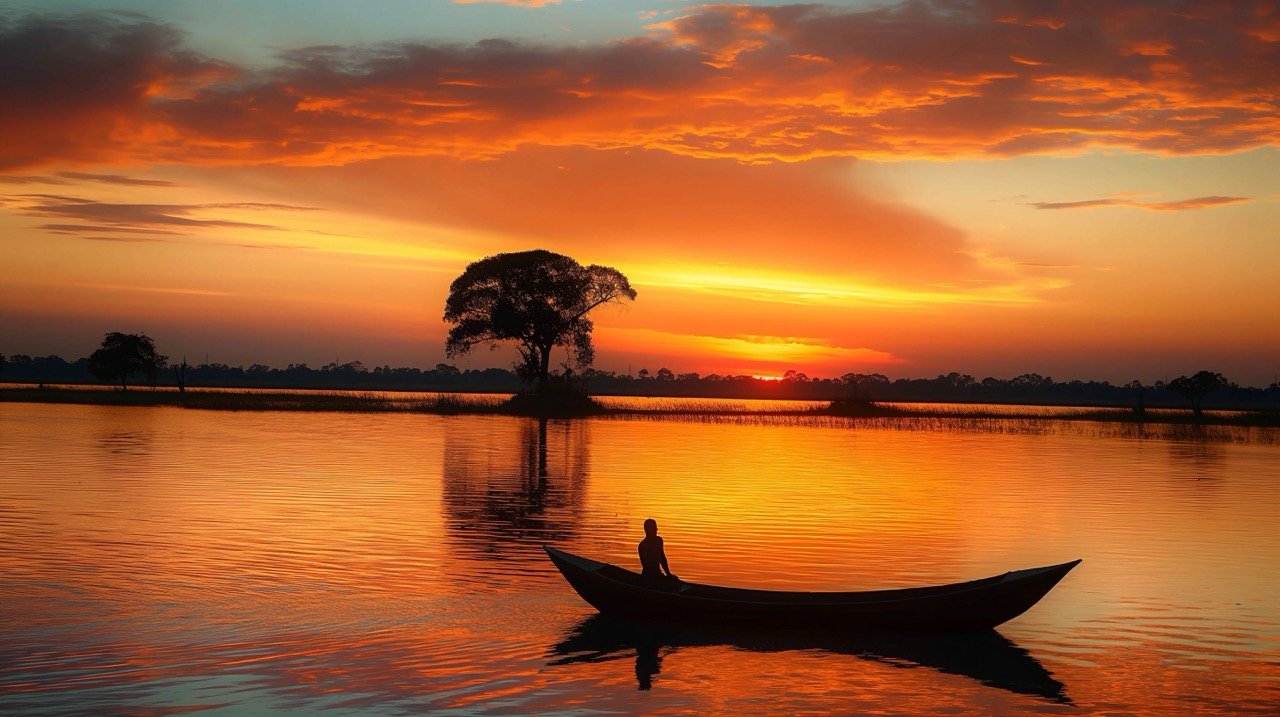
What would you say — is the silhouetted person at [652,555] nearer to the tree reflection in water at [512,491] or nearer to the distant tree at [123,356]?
the tree reflection in water at [512,491]

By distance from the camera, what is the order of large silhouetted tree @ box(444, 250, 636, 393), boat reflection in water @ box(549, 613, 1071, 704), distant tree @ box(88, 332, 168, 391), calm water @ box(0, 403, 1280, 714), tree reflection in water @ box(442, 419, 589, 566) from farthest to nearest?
1. distant tree @ box(88, 332, 168, 391)
2. large silhouetted tree @ box(444, 250, 636, 393)
3. tree reflection in water @ box(442, 419, 589, 566)
4. boat reflection in water @ box(549, 613, 1071, 704)
5. calm water @ box(0, 403, 1280, 714)

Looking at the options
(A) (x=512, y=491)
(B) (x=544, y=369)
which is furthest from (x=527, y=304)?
(A) (x=512, y=491)

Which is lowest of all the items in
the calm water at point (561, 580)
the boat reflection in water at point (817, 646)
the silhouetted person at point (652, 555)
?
the boat reflection in water at point (817, 646)

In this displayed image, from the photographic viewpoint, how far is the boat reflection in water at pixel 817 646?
14891 millimetres

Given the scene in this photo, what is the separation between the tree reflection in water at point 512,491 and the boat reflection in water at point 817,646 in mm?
5704

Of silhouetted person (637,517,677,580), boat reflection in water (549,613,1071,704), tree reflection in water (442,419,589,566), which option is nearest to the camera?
boat reflection in water (549,613,1071,704)

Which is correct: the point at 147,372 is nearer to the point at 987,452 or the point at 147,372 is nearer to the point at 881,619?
the point at 987,452

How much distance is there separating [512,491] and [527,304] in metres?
59.3

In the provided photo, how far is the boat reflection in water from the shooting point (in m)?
14.9

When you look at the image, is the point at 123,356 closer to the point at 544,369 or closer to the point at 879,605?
the point at 544,369

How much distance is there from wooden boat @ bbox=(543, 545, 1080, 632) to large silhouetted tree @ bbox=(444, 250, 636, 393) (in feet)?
256

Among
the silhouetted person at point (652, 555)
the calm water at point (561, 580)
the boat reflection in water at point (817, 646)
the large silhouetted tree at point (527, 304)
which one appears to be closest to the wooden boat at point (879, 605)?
the boat reflection in water at point (817, 646)

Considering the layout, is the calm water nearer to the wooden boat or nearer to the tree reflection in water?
the tree reflection in water

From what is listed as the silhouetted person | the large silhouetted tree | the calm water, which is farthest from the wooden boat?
the large silhouetted tree
